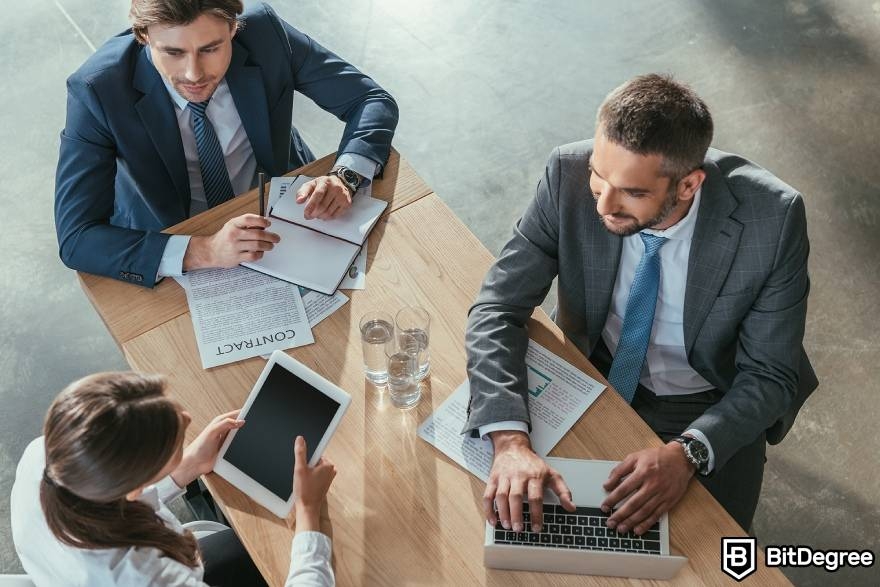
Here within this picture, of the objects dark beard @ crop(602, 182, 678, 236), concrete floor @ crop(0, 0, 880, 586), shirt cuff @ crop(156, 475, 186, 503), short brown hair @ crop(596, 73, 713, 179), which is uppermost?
short brown hair @ crop(596, 73, 713, 179)

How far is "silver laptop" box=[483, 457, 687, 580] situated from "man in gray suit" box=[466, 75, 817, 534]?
25mm

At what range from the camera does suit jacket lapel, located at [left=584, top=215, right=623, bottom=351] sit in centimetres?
201

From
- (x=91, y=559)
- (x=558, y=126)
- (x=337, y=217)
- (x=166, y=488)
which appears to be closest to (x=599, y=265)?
(x=337, y=217)

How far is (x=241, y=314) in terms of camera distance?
6.61 ft

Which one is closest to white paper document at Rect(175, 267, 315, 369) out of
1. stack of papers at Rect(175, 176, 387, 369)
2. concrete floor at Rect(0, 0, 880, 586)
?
stack of papers at Rect(175, 176, 387, 369)

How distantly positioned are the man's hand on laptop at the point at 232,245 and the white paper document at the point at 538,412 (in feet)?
1.86

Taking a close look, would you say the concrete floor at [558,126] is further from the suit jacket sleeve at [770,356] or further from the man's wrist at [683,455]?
the man's wrist at [683,455]

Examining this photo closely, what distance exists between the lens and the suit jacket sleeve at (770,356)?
190 cm

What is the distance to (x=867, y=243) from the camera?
327 cm

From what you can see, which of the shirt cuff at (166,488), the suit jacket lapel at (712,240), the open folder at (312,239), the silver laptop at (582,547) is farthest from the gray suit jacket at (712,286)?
the shirt cuff at (166,488)

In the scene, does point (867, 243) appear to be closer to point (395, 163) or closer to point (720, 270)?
point (720, 270)

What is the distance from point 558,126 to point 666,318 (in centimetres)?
170

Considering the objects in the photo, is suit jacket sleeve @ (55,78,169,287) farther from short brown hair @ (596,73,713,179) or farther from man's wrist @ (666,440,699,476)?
man's wrist @ (666,440,699,476)

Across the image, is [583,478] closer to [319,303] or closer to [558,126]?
[319,303]
